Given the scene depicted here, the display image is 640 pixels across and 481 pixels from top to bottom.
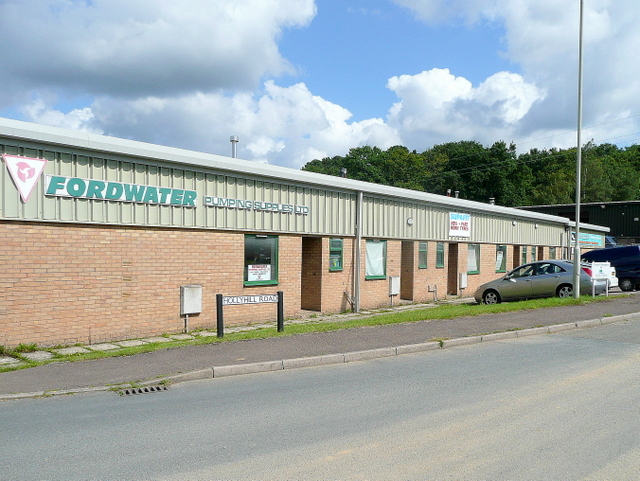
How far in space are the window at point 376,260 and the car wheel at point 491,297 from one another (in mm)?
3626

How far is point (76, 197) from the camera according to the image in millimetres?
11500

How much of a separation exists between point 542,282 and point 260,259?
1005 cm

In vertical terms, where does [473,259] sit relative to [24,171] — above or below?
below

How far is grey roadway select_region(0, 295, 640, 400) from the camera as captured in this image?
26.9ft

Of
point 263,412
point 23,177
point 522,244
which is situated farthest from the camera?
point 522,244

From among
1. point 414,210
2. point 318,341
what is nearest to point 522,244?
point 414,210

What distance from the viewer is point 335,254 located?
18.1 m

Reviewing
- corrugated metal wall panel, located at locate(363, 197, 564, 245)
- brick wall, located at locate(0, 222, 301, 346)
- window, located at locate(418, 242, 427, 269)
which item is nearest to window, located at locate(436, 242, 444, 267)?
corrugated metal wall panel, located at locate(363, 197, 564, 245)

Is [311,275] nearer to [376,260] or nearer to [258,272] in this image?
[258,272]

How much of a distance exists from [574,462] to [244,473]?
2.83m

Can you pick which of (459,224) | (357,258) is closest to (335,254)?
(357,258)

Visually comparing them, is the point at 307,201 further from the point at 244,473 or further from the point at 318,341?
the point at 244,473

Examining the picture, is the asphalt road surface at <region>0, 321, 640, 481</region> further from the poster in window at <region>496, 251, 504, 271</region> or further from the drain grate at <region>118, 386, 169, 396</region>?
the poster in window at <region>496, 251, 504, 271</region>

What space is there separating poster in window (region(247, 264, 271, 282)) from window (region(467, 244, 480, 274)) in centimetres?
1240
